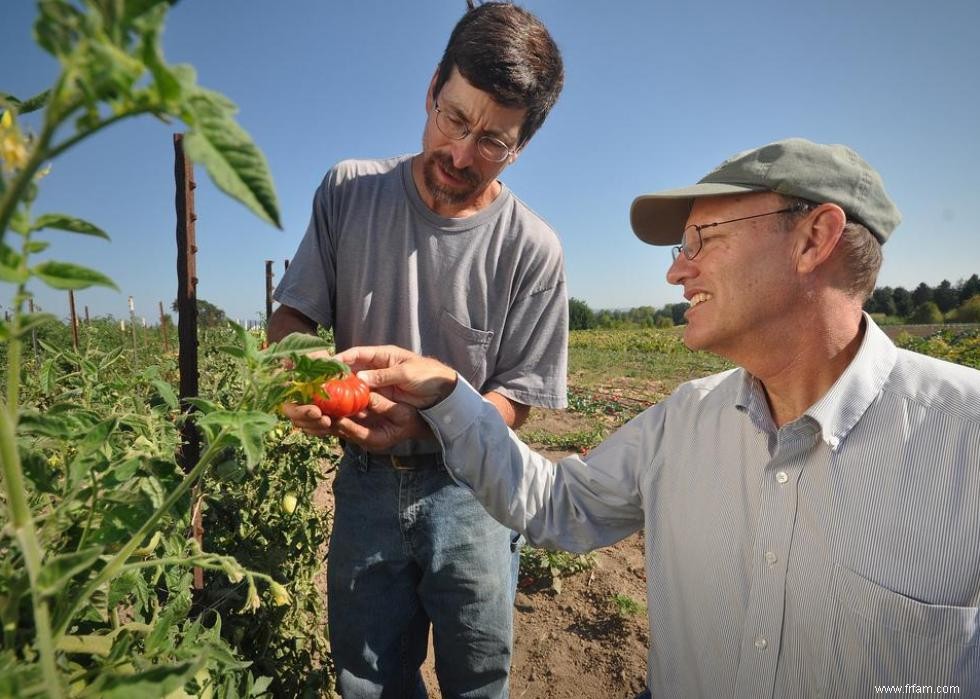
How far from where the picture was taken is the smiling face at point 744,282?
5.54 ft

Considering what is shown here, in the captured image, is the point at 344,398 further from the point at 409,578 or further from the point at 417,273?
the point at 409,578

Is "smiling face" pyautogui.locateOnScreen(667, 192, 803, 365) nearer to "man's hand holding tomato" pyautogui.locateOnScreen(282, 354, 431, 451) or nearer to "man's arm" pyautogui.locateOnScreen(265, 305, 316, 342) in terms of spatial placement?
"man's hand holding tomato" pyautogui.locateOnScreen(282, 354, 431, 451)

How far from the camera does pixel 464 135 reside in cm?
203

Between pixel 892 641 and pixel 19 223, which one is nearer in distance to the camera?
pixel 19 223

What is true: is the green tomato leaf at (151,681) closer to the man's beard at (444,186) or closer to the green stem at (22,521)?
the green stem at (22,521)

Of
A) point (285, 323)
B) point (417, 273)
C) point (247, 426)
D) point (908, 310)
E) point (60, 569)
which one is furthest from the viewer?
point (908, 310)

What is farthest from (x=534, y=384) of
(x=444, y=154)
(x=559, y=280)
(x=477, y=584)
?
(x=444, y=154)

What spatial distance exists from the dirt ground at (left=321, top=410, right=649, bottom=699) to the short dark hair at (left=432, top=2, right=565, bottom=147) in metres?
2.77

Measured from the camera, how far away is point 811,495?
1543 mm

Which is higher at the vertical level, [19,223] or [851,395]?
[19,223]

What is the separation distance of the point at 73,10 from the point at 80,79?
52 millimetres

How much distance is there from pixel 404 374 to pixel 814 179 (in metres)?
1.29

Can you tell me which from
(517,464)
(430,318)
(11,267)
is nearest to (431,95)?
(430,318)

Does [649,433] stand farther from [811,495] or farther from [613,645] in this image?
[613,645]
